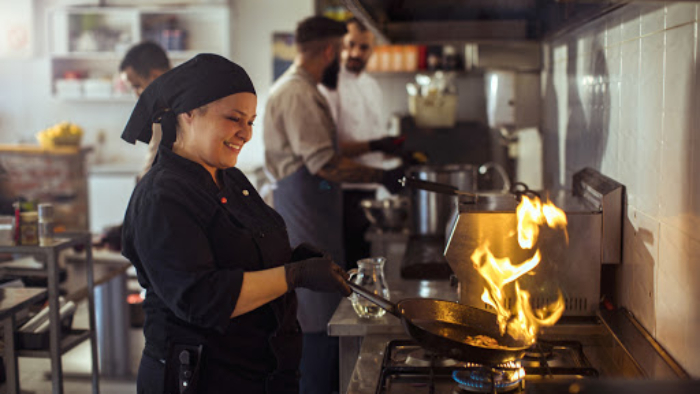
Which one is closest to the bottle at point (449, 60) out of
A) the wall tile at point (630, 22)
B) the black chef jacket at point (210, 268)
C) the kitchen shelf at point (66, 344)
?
the kitchen shelf at point (66, 344)

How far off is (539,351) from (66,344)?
2003 mm

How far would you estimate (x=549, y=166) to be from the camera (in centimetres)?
319

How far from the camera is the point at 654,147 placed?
1.59 metres

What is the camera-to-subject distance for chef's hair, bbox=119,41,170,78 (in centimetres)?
346

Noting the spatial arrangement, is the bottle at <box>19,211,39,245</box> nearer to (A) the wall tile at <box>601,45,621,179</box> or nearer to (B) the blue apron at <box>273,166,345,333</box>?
(B) the blue apron at <box>273,166,345,333</box>

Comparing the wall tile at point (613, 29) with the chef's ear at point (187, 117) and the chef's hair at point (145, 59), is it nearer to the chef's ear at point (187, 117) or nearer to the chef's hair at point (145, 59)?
the chef's ear at point (187, 117)

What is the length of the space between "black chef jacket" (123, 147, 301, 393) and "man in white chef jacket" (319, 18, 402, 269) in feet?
7.35

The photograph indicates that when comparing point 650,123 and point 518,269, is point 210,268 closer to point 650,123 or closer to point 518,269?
point 518,269

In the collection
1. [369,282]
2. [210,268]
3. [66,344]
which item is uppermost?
[210,268]

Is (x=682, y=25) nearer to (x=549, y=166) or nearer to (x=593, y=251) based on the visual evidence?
(x=593, y=251)

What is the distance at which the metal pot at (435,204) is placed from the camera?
3246 mm

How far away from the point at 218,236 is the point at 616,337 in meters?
0.91

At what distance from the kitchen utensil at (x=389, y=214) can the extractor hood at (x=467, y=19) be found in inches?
30.2

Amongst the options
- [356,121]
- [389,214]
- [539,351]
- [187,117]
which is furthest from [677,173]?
[356,121]
